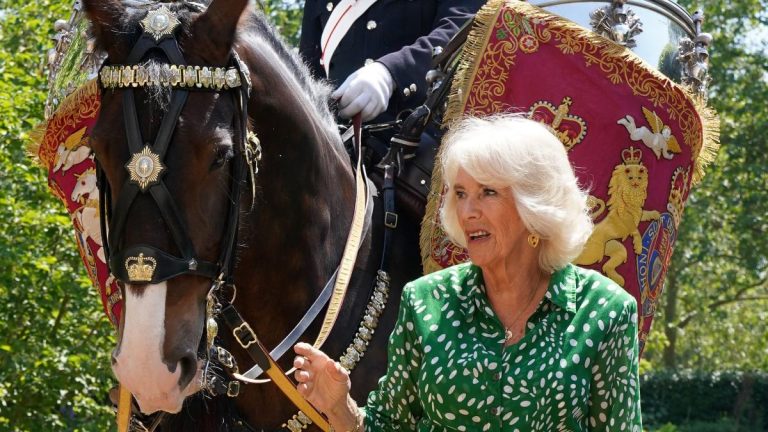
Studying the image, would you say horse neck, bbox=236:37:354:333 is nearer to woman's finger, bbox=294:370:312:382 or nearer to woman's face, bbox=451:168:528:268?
woman's finger, bbox=294:370:312:382

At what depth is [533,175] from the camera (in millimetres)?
2828

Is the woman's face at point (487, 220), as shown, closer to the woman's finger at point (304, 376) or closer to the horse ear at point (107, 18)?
→ the woman's finger at point (304, 376)

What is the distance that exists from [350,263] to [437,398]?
3.82 ft

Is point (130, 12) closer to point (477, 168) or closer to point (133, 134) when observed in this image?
point (133, 134)

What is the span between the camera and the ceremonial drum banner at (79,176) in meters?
4.25

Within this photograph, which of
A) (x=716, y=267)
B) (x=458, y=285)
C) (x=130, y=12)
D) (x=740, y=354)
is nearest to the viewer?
(x=458, y=285)

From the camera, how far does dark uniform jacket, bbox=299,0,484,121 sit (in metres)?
4.52

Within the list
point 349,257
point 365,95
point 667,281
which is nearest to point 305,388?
point 349,257

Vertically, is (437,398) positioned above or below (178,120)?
below

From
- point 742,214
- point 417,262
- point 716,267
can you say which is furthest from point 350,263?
point 716,267

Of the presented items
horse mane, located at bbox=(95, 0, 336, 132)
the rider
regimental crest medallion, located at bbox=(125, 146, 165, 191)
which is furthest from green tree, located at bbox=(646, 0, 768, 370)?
regimental crest medallion, located at bbox=(125, 146, 165, 191)

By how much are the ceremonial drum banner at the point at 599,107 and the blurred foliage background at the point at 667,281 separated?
0.97m

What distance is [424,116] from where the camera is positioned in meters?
4.34

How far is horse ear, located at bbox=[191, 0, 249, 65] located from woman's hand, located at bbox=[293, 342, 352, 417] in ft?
3.26
